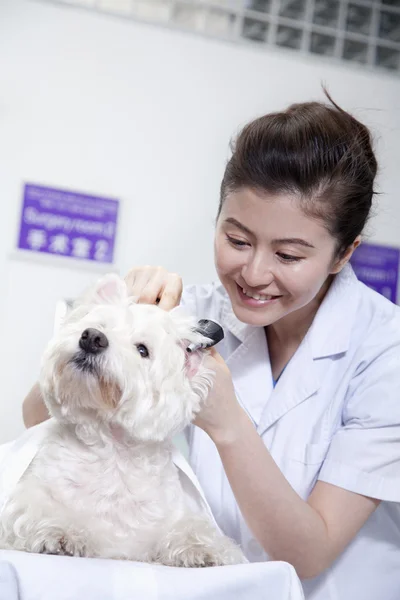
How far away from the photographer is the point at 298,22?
2447 millimetres

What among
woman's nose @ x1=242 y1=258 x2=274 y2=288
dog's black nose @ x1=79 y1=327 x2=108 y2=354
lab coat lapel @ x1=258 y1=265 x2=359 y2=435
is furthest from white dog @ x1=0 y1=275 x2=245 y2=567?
lab coat lapel @ x1=258 y1=265 x2=359 y2=435

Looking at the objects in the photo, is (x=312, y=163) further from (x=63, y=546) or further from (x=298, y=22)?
(x=298, y=22)

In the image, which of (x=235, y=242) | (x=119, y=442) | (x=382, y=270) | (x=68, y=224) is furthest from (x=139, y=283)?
(x=382, y=270)

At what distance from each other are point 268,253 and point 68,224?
122 centimetres

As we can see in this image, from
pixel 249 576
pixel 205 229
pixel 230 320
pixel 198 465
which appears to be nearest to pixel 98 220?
pixel 205 229

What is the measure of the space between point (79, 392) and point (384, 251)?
185cm

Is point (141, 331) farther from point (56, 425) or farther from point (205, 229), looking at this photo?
point (205, 229)

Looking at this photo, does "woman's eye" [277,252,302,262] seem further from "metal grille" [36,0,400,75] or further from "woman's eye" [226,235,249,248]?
"metal grille" [36,0,400,75]

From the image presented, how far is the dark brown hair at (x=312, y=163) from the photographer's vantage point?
1.18 metres

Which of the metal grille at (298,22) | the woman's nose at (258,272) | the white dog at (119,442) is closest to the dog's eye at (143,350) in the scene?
the white dog at (119,442)

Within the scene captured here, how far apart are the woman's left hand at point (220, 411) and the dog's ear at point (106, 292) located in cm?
Answer: 19

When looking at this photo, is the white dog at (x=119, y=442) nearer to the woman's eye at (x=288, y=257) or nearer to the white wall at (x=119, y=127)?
the woman's eye at (x=288, y=257)

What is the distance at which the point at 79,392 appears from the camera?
98cm

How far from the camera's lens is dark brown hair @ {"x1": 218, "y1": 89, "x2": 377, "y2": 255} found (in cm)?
118
